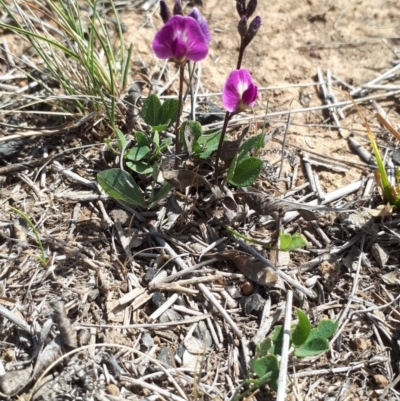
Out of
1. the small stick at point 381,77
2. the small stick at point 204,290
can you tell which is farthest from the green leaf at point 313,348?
the small stick at point 381,77

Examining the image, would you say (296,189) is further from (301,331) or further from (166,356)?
(166,356)

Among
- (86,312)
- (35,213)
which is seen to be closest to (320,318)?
(86,312)

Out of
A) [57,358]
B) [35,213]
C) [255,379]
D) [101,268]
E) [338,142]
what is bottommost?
[255,379]

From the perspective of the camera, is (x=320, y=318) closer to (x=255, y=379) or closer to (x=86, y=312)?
(x=255, y=379)

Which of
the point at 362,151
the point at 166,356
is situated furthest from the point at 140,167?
the point at 362,151

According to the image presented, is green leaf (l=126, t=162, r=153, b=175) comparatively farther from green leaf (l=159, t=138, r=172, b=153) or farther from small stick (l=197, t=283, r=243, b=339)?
small stick (l=197, t=283, r=243, b=339)

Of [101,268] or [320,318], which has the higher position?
[101,268]
